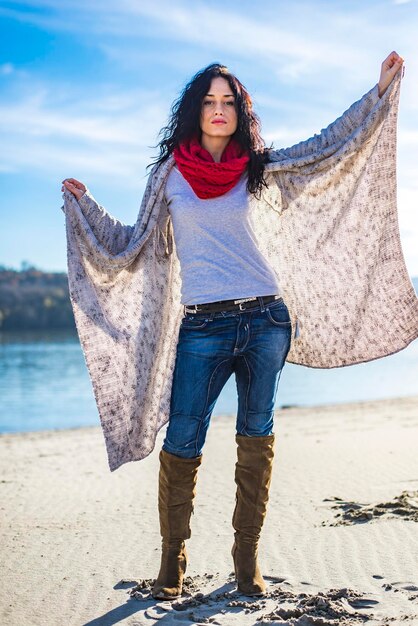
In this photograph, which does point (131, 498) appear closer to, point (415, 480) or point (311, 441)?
point (415, 480)

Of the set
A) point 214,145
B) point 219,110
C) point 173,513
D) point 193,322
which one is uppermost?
point 219,110

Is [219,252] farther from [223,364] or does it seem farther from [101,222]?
[101,222]

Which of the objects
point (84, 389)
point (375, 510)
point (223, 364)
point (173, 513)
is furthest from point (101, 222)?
point (84, 389)

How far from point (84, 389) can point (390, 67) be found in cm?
2179

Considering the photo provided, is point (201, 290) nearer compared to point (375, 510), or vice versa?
point (201, 290)

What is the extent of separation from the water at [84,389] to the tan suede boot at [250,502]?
12965mm

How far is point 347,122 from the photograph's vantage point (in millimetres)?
3699

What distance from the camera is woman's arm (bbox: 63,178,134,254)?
3.62 meters

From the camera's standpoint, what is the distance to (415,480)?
236 inches

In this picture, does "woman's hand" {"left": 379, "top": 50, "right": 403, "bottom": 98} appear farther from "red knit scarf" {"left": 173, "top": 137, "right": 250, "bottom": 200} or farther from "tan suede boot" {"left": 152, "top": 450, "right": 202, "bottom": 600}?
"tan suede boot" {"left": 152, "top": 450, "right": 202, "bottom": 600}

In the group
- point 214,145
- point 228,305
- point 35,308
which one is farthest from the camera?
point 35,308

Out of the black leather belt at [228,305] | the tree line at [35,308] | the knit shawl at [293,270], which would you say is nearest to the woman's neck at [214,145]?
the knit shawl at [293,270]

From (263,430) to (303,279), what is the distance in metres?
0.91

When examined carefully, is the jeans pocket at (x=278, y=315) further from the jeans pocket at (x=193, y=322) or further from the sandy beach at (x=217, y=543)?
the sandy beach at (x=217, y=543)
